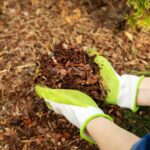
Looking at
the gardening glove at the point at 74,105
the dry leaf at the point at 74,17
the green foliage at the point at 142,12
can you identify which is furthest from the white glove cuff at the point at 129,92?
the dry leaf at the point at 74,17

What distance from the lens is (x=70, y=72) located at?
285 cm

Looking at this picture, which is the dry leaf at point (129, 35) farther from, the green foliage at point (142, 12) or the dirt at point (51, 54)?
the green foliage at point (142, 12)

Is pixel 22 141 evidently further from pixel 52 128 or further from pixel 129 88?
pixel 129 88

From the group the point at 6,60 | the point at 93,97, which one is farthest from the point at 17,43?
the point at 93,97

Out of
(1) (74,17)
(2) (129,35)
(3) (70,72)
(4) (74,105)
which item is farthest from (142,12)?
(4) (74,105)

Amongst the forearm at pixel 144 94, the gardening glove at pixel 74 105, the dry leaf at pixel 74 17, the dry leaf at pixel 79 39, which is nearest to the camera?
the gardening glove at pixel 74 105

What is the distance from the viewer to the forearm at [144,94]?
9.02 feet

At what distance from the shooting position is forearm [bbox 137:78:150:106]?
108 inches

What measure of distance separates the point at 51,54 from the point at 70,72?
206 mm

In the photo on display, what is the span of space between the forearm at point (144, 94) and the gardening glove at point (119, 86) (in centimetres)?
3

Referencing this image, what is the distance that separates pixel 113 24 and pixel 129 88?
3.07 feet

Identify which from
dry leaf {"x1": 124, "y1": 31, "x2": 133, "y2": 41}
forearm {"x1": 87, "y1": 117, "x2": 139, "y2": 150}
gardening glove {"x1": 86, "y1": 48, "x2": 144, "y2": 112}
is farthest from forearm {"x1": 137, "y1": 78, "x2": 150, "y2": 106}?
dry leaf {"x1": 124, "y1": 31, "x2": 133, "y2": 41}

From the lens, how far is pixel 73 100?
2633 mm

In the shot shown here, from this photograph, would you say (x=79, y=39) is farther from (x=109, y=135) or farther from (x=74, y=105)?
(x=109, y=135)
